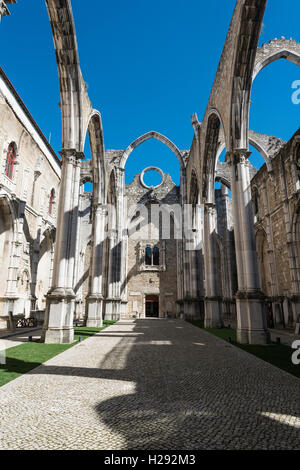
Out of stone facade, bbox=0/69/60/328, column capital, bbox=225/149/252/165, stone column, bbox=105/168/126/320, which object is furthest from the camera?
stone column, bbox=105/168/126/320

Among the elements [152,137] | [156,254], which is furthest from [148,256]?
[152,137]

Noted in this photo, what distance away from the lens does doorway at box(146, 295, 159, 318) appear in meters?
24.0

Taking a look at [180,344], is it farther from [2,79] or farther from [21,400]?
[2,79]

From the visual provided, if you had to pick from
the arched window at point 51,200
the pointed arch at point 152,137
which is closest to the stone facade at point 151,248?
the pointed arch at point 152,137

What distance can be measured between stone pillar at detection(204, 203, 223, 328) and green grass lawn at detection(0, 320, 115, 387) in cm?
727

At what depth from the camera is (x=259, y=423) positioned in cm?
275

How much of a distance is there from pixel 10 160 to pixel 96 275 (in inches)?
296

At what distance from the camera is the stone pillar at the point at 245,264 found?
26.6 ft

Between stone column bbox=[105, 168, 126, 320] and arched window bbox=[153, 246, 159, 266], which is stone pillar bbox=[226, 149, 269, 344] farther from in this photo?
arched window bbox=[153, 246, 159, 266]

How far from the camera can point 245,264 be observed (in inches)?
346

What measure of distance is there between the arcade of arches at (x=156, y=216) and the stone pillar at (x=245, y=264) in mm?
35

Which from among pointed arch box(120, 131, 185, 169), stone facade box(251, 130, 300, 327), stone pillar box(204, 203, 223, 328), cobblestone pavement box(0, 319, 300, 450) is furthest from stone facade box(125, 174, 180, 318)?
cobblestone pavement box(0, 319, 300, 450)

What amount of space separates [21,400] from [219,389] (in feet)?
8.96
